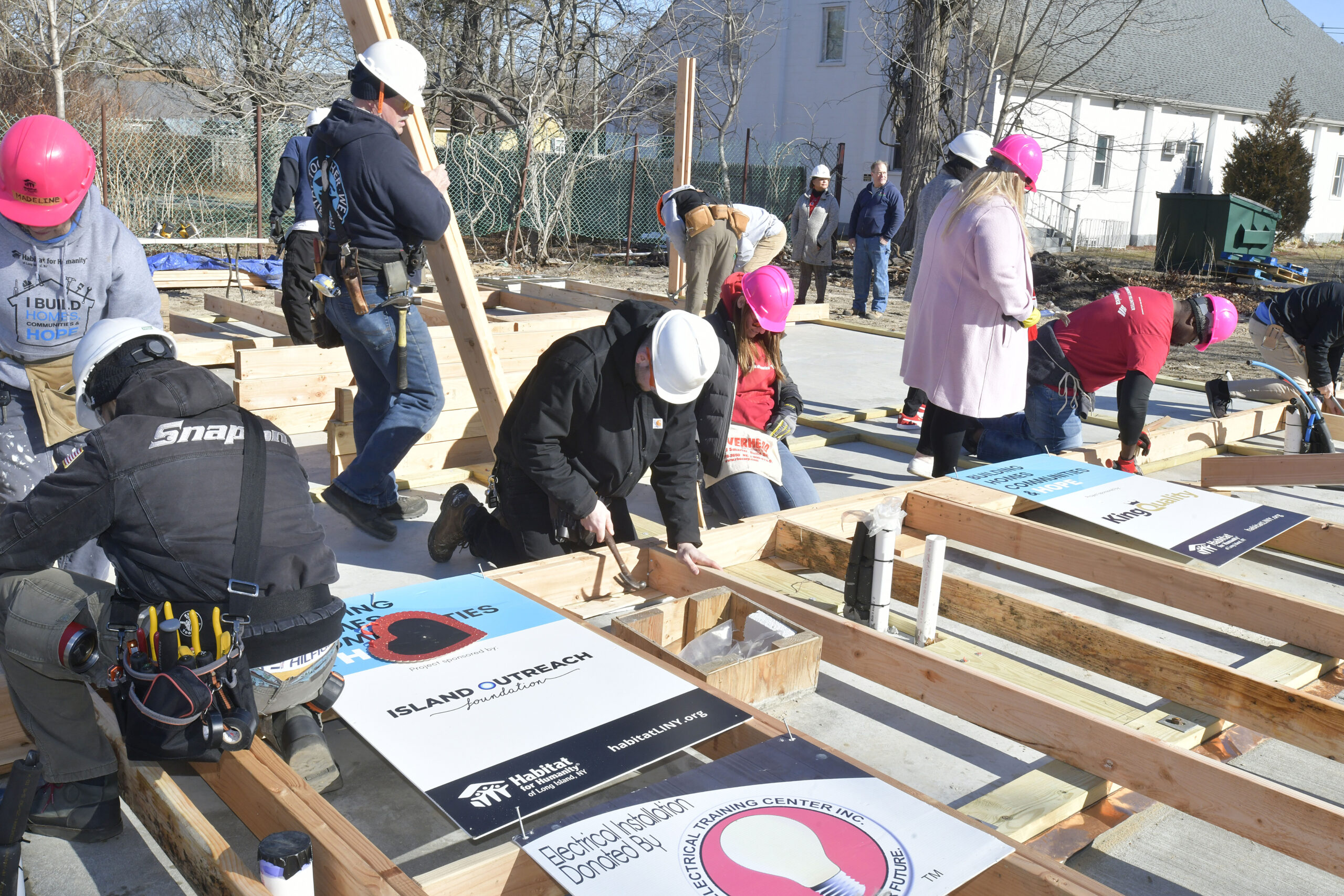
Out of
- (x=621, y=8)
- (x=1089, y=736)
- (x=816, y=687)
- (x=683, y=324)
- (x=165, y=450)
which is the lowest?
(x=816, y=687)

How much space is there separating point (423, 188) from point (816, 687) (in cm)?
241

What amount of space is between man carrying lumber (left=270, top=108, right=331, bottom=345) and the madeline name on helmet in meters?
3.88

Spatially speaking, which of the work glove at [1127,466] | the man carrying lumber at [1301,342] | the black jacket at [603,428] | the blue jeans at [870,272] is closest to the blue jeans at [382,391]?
the black jacket at [603,428]

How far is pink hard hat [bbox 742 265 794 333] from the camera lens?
13.8 feet

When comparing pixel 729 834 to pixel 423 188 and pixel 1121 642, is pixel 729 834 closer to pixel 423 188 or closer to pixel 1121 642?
pixel 1121 642

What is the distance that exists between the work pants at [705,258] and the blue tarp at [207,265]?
15.2ft

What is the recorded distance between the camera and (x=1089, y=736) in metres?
2.61

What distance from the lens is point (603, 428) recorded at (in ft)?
11.3

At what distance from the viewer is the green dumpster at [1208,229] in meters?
17.4

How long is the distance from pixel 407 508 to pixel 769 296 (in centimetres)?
196

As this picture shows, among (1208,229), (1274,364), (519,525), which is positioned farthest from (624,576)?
(1208,229)

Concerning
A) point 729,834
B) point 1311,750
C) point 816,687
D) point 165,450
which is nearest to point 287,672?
point 165,450

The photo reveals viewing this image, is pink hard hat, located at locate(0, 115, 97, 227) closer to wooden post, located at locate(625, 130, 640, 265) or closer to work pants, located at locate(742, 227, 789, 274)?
work pants, located at locate(742, 227, 789, 274)

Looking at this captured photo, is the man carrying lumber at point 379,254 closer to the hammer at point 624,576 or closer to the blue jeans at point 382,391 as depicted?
the blue jeans at point 382,391
